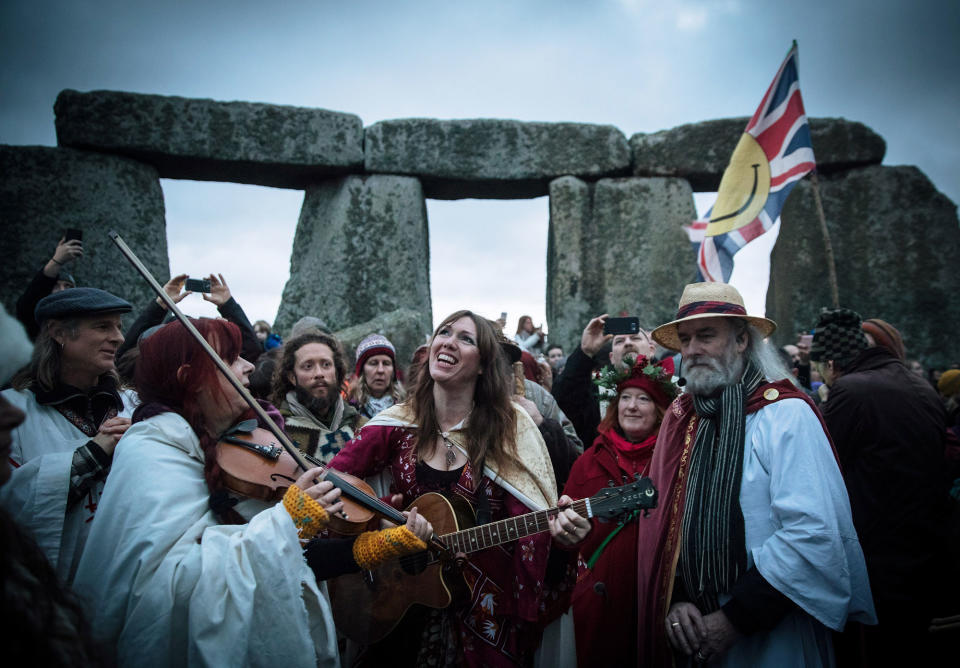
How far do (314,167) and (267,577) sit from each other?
6314mm

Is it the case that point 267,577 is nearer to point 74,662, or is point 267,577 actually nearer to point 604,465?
point 74,662

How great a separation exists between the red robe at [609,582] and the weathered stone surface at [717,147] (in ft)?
18.6

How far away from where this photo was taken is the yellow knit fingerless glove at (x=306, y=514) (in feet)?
5.18

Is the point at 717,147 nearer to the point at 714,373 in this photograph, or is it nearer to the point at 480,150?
the point at 480,150

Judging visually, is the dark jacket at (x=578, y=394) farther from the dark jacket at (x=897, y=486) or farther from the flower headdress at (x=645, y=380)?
the dark jacket at (x=897, y=486)

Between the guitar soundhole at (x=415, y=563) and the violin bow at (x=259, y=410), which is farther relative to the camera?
the guitar soundhole at (x=415, y=563)

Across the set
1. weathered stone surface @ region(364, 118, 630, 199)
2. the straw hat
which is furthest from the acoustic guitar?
weathered stone surface @ region(364, 118, 630, 199)

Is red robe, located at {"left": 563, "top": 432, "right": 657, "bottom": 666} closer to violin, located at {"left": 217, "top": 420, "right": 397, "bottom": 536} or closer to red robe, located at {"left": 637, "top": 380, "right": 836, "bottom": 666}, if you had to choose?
red robe, located at {"left": 637, "top": 380, "right": 836, "bottom": 666}

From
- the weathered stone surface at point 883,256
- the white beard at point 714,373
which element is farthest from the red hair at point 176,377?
the weathered stone surface at point 883,256

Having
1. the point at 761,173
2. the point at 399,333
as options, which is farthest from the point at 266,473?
the point at 761,173

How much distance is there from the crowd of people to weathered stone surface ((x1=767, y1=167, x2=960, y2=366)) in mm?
4773

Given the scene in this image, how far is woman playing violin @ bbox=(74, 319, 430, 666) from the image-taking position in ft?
4.66

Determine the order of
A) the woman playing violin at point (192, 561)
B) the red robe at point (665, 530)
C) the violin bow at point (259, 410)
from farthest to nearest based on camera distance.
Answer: the red robe at point (665, 530), the violin bow at point (259, 410), the woman playing violin at point (192, 561)

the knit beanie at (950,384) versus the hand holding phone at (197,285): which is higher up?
the hand holding phone at (197,285)
